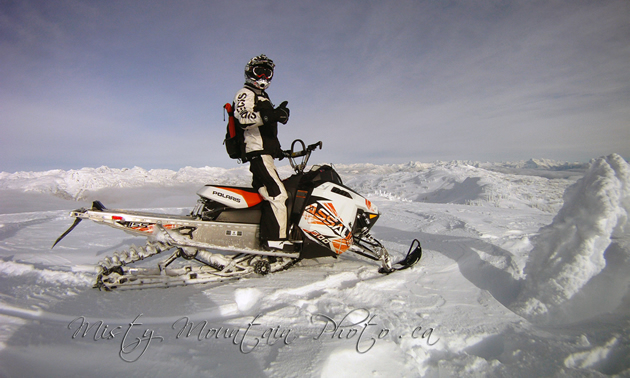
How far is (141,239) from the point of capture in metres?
4.78

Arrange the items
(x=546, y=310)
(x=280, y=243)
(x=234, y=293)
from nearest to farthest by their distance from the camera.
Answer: (x=546, y=310), (x=234, y=293), (x=280, y=243)

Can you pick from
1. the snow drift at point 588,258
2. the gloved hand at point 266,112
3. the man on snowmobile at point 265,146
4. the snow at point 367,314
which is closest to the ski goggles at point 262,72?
the man on snowmobile at point 265,146

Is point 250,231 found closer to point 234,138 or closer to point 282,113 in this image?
point 234,138

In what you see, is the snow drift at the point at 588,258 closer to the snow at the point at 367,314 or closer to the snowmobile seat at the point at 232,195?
the snow at the point at 367,314

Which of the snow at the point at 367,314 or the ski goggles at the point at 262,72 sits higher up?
the ski goggles at the point at 262,72

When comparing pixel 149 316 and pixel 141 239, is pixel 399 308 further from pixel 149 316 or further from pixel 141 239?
pixel 141 239

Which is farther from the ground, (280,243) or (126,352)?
(280,243)

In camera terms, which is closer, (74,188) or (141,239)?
(141,239)

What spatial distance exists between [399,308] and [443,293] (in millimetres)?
627

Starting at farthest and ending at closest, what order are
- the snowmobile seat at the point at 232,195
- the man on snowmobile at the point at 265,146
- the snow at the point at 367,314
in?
the snowmobile seat at the point at 232,195, the man on snowmobile at the point at 265,146, the snow at the point at 367,314

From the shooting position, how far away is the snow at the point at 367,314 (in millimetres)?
1502

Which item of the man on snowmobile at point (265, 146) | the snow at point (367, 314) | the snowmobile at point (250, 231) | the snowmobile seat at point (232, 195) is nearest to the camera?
the snow at point (367, 314)

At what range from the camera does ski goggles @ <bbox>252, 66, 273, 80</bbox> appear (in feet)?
10.2

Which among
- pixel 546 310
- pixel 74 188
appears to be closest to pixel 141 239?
pixel 546 310
